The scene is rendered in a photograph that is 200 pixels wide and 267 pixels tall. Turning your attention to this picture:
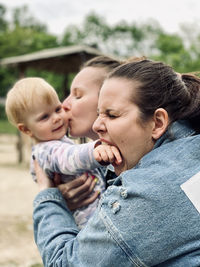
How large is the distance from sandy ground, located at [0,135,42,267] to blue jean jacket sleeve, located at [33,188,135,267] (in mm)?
3064

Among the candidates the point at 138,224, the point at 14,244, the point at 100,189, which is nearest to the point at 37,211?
the point at 100,189

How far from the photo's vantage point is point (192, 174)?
1282mm

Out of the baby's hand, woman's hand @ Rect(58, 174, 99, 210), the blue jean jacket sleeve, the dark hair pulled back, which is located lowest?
woman's hand @ Rect(58, 174, 99, 210)

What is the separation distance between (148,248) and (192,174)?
0.86 ft

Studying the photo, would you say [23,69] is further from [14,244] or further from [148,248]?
[148,248]

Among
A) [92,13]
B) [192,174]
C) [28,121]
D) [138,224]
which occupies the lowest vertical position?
[92,13]

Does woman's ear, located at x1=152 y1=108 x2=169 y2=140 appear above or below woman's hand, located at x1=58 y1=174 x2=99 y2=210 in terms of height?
above

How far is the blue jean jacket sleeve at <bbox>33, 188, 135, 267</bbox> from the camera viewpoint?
1265 mm

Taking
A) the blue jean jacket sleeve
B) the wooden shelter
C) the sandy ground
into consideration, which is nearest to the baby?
the blue jean jacket sleeve

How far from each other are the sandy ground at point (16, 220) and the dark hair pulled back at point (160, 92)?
11.6ft

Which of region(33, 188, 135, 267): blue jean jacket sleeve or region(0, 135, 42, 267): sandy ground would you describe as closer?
region(33, 188, 135, 267): blue jean jacket sleeve

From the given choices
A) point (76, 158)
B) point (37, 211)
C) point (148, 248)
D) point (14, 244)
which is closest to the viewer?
point (148, 248)

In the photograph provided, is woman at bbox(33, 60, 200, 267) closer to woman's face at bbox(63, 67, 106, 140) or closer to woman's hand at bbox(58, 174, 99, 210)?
woman's hand at bbox(58, 174, 99, 210)

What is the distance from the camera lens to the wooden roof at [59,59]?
10000mm
